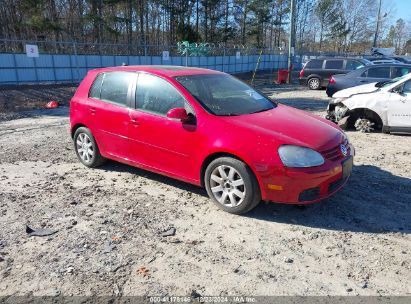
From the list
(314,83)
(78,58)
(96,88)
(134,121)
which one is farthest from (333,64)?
(134,121)

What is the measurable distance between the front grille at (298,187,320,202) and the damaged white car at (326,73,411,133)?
4857 millimetres

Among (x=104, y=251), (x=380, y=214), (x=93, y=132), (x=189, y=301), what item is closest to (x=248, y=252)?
(x=189, y=301)

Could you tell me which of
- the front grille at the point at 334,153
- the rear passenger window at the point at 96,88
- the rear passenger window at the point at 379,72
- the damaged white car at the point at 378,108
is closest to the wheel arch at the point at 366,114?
the damaged white car at the point at 378,108

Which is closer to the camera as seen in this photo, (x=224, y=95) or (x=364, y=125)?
(x=224, y=95)

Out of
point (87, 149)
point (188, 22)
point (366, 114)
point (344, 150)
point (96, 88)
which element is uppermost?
point (188, 22)

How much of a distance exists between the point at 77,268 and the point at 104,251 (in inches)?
13.2

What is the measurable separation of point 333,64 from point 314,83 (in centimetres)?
134

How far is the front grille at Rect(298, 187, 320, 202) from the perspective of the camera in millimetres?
3949

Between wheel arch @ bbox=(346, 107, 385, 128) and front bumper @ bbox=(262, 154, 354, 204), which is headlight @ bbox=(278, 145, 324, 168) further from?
wheel arch @ bbox=(346, 107, 385, 128)

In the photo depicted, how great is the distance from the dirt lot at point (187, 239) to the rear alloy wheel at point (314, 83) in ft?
45.3

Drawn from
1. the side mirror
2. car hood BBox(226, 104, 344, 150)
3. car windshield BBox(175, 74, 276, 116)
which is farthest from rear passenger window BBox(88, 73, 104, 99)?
car hood BBox(226, 104, 344, 150)

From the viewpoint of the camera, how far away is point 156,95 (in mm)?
4887

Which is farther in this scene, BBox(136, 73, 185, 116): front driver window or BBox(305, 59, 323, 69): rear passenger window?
BBox(305, 59, 323, 69): rear passenger window

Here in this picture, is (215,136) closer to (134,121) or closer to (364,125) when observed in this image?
(134,121)
